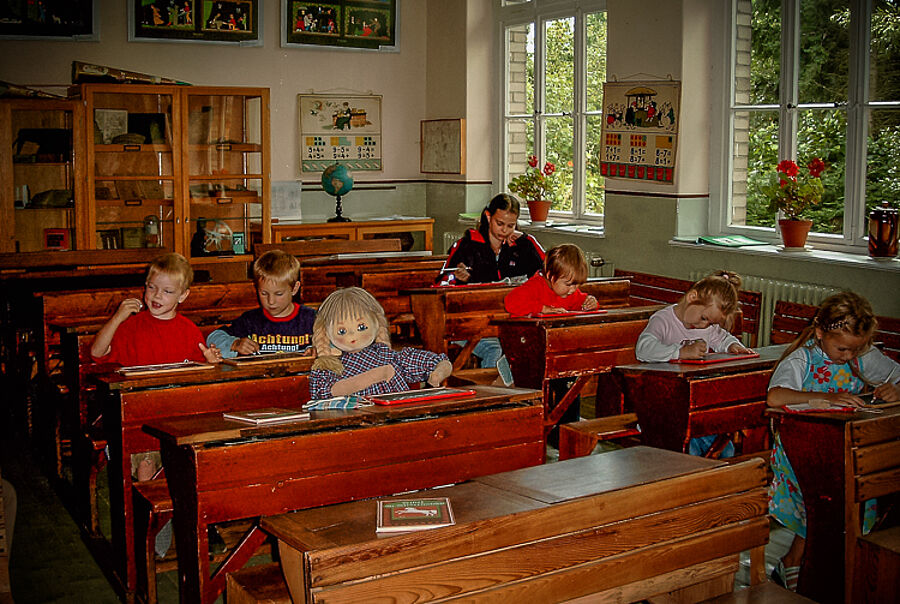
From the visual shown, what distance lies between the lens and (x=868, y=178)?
5801 millimetres

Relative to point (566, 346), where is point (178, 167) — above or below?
above

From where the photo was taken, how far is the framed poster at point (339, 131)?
9102 mm

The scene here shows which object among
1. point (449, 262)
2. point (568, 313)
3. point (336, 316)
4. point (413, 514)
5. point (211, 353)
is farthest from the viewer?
point (449, 262)

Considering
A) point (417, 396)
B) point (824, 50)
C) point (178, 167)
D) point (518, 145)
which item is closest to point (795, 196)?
point (824, 50)

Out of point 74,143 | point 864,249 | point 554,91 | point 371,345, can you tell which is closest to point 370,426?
point 371,345

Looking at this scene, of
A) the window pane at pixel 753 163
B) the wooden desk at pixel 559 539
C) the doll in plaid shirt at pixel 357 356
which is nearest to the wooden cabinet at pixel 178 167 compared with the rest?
the window pane at pixel 753 163

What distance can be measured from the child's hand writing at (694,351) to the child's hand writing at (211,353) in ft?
5.76

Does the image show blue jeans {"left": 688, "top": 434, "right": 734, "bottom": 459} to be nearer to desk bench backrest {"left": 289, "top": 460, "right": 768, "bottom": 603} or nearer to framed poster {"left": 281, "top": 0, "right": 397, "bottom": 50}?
desk bench backrest {"left": 289, "top": 460, "right": 768, "bottom": 603}

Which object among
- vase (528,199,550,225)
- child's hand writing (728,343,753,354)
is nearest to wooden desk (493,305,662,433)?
child's hand writing (728,343,753,354)

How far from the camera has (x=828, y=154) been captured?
6.01 m

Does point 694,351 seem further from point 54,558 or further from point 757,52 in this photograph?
point 757,52

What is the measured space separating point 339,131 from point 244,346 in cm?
567

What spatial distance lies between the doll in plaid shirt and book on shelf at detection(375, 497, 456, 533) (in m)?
1.08

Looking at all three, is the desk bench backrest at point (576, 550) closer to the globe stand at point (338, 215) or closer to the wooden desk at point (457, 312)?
the wooden desk at point (457, 312)
